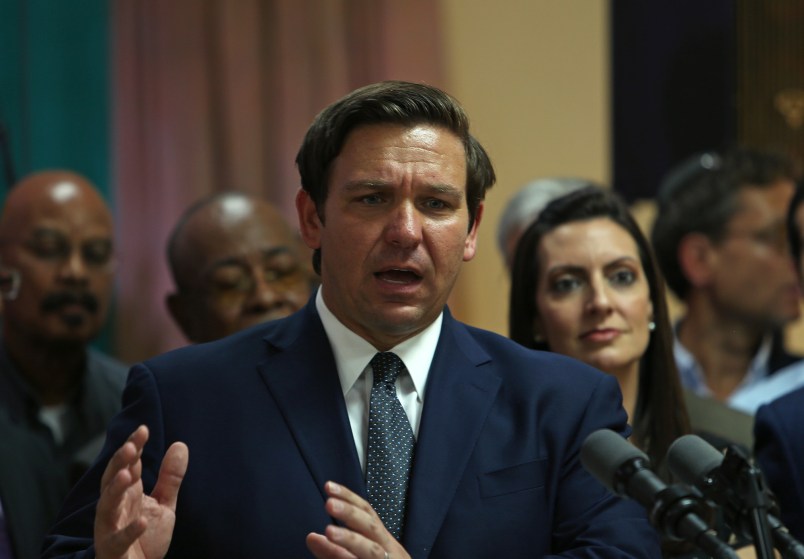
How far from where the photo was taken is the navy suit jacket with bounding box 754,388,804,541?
2.74 metres

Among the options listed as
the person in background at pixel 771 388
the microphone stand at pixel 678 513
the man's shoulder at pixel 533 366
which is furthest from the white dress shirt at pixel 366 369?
the person in background at pixel 771 388

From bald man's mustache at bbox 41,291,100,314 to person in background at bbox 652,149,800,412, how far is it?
2.05m

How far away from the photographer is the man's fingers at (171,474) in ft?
6.95

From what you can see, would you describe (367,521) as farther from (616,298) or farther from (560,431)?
(616,298)

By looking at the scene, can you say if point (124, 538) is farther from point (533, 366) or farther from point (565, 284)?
point (565, 284)

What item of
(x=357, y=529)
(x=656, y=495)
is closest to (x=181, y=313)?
(x=357, y=529)

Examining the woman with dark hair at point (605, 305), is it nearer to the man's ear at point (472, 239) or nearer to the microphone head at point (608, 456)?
the man's ear at point (472, 239)

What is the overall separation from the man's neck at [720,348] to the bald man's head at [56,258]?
6.76 ft

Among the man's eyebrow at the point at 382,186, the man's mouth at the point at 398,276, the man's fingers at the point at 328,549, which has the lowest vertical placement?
the man's fingers at the point at 328,549

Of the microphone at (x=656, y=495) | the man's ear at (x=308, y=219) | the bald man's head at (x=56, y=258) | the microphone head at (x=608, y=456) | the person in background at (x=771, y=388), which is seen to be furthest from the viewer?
the person in background at (x=771, y=388)

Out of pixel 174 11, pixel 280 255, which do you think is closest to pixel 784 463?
pixel 280 255

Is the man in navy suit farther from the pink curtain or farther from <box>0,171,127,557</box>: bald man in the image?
the pink curtain

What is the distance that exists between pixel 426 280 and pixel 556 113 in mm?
3536

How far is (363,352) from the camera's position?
7.89 feet
